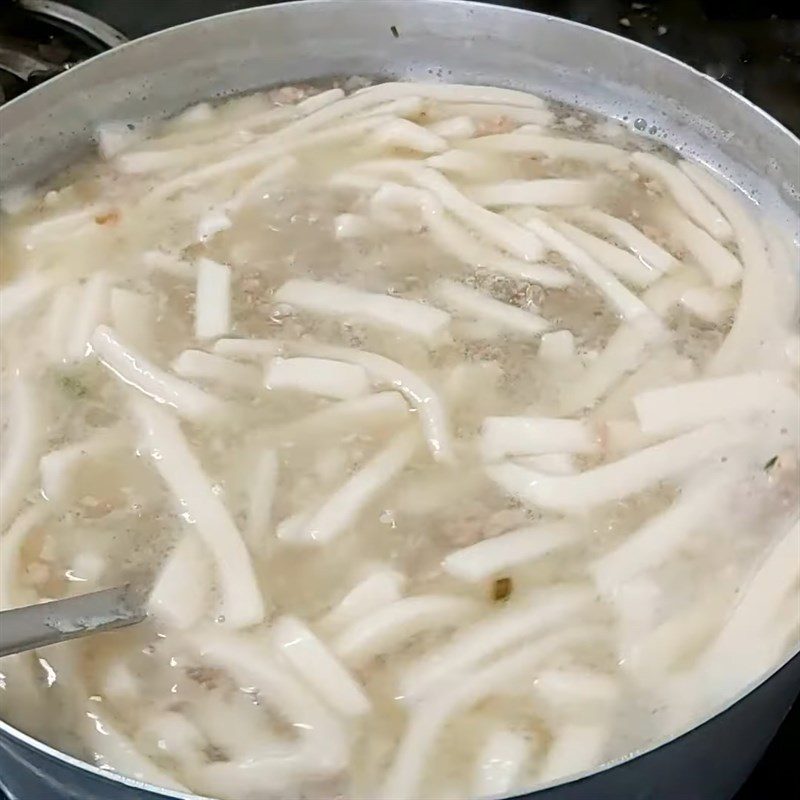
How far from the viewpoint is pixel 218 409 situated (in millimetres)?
1082

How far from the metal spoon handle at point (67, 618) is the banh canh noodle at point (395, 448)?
0.11 feet

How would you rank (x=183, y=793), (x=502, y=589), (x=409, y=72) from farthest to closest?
(x=409, y=72) → (x=502, y=589) → (x=183, y=793)

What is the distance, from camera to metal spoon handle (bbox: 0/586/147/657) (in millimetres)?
764

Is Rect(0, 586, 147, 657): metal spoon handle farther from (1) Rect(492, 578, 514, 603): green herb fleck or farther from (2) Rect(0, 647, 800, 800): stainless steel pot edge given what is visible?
(1) Rect(492, 578, 514, 603): green herb fleck

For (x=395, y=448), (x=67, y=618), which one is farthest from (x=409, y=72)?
(x=67, y=618)

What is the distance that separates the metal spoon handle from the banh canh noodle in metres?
0.03

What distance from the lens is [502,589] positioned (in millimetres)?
947

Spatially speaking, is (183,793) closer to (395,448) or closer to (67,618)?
(67,618)

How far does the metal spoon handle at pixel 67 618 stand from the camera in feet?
2.51

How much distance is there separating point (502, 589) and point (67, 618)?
0.36 m

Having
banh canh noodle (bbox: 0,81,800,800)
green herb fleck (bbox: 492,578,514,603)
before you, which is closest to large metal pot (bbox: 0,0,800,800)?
banh canh noodle (bbox: 0,81,800,800)

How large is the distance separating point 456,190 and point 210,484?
0.50 meters

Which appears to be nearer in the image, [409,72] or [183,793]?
[183,793]

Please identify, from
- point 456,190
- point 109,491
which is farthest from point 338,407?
point 456,190
